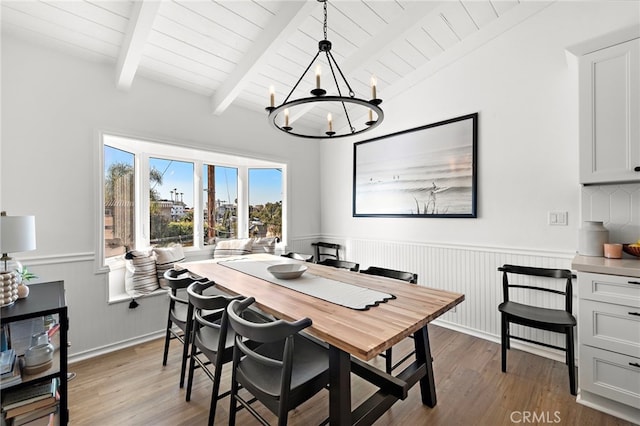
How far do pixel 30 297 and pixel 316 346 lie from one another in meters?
1.72

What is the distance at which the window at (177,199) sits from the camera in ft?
10.0

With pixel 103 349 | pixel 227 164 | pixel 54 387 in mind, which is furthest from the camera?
pixel 227 164

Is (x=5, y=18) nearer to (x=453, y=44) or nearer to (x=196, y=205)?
(x=196, y=205)

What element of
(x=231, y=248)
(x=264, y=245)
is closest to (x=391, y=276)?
(x=264, y=245)

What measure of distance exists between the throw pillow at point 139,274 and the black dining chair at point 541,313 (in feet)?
10.6

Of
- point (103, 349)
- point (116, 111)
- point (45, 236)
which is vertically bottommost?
point (103, 349)

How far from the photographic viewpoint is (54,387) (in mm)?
1600

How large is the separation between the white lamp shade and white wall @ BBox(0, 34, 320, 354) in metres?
0.82

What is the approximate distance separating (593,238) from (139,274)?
154 inches

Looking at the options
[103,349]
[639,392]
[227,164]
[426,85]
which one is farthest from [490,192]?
[103,349]

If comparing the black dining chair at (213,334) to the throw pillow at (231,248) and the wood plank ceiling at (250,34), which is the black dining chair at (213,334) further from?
the wood plank ceiling at (250,34)

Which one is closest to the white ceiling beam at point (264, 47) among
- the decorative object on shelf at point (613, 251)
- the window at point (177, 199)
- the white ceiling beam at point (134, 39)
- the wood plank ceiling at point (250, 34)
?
the wood plank ceiling at point (250, 34)

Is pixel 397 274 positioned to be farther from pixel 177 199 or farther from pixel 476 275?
pixel 177 199

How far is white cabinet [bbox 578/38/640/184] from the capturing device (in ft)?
6.18
